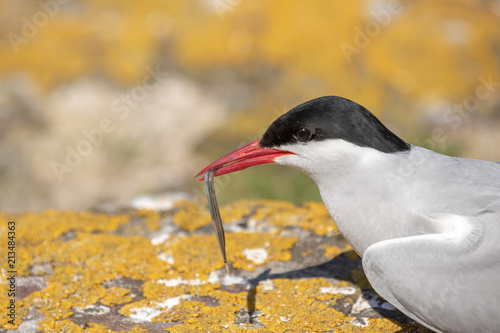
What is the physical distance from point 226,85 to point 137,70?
123 cm

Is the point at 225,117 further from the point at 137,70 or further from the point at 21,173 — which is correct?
the point at 21,173

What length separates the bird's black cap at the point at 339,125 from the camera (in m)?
2.86

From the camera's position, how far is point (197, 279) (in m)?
3.62

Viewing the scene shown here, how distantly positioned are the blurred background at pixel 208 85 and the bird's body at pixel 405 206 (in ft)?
12.3

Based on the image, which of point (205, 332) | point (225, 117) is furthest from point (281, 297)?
point (225, 117)

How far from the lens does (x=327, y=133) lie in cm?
289

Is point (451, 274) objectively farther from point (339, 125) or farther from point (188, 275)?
point (188, 275)

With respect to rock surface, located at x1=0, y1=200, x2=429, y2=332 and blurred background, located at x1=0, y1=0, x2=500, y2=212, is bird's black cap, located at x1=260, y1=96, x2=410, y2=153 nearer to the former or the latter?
rock surface, located at x1=0, y1=200, x2=429, y2=332
